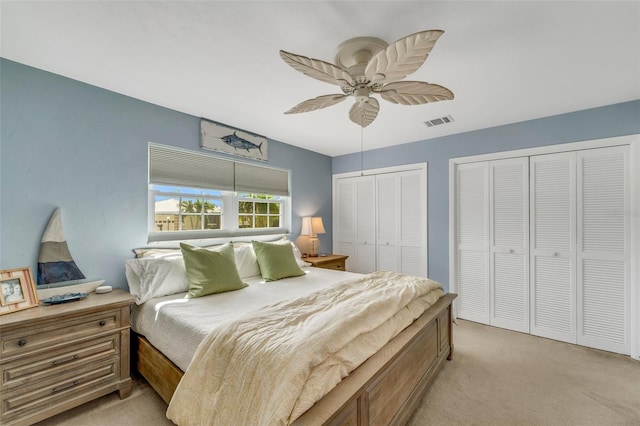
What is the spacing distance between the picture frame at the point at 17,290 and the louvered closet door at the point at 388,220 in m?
3.80

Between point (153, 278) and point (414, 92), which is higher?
point (414, 92)

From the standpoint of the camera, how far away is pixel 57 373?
175cm

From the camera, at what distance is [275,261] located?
2.96 m

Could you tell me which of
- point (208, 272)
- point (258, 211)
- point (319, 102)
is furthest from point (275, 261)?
point (319, 102)

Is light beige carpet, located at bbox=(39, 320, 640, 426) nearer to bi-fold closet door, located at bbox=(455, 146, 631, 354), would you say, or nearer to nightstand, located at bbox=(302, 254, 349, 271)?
bi-fold closet door, located at bbox=(455, 146, 631, 354)

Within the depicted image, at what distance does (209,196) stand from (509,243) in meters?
3.61

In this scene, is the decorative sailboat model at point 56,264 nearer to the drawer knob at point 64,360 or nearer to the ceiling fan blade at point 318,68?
the drawer knob at point 64,360

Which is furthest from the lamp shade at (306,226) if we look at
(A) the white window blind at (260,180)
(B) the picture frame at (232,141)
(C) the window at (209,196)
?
(B) the picture frame at (232,141)

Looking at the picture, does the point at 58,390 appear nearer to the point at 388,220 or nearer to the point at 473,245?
the point at 388,220

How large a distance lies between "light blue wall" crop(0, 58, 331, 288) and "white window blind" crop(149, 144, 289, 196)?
114 mm

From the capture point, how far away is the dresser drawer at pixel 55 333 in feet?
5.27

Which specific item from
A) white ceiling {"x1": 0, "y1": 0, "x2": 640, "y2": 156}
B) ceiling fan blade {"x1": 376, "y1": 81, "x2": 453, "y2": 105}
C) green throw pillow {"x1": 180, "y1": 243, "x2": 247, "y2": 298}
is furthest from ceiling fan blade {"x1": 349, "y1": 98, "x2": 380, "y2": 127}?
green throw pillow {"x1": 180, "y1": 243, "x2": 247, "y2": 298}

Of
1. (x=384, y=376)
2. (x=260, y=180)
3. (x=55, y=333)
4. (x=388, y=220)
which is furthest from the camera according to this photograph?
(x=388, y=220)

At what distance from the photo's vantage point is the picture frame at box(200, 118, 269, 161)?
3097 mm
